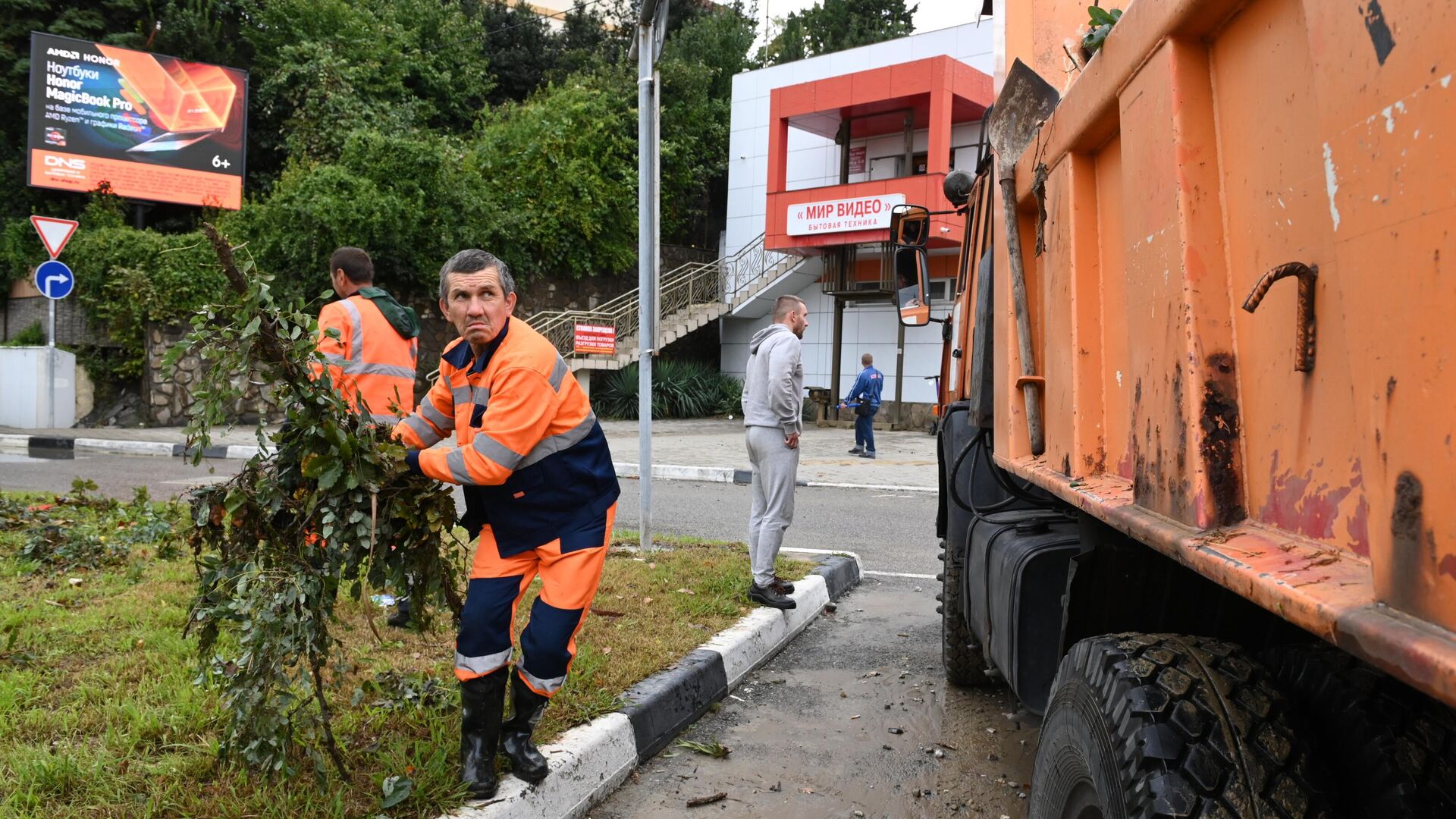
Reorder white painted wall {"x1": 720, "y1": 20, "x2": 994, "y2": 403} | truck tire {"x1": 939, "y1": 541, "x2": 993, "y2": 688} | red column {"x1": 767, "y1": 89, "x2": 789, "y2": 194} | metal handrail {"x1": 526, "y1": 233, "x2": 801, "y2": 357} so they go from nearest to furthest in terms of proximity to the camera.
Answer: truck tire {"x1": 939, "y1": 541, "x2": 993, "y2": 688}, white painted wall {"x1": 720, "y1": 20, "x2": 994, "y2": 403}, red column {"x1": 767, "y1": 89, "x2": 789, "y2": 194}, metal handrail {"x1": 526, "y1": 233, "x2": 801, "y2": 357}

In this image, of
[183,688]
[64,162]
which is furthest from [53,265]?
[183,688]

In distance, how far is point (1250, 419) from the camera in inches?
60.8

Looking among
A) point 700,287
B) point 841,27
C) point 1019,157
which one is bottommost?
point 1019,157

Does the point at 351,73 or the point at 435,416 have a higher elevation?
the point at 351,73

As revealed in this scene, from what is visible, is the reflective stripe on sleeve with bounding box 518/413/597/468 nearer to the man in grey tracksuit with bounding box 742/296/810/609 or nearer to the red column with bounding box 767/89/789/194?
the man in grey tracksuit with bounding box 742/296/810/609

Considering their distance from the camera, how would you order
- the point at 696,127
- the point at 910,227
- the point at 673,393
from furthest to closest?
the point at 696,127, the point at 673,393, the point at 910,227

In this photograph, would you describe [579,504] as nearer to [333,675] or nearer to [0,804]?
[333,675]

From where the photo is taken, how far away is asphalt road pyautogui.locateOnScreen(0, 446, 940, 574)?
25.9 feet

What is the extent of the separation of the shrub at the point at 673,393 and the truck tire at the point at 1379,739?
2045 centimetres

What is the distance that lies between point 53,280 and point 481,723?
1398 cm

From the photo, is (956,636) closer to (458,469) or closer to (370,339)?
(458,469)

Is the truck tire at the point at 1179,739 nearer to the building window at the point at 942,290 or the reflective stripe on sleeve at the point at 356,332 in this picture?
the reflective stripe on sleeve at the point at 356,332

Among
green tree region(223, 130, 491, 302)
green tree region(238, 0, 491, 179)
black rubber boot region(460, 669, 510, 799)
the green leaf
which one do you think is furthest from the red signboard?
the green leaf

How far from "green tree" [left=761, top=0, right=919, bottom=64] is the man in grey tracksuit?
31.9 metres
